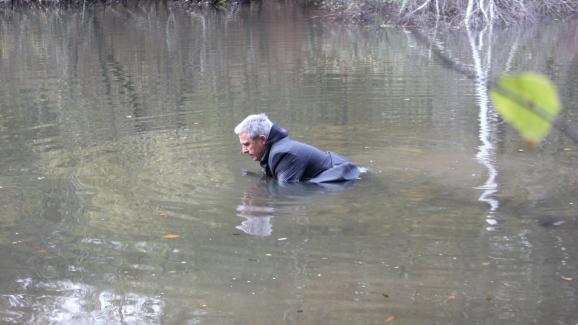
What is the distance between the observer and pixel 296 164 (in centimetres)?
785

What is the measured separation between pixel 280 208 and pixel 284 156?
27.4 inches

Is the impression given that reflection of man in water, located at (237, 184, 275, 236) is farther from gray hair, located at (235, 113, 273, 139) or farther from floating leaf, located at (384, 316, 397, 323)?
floating leaf, located at (384, 316, 397, 323)

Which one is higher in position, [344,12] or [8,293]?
[344,12]

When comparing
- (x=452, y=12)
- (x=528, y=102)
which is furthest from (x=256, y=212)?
(x=452, y=12)

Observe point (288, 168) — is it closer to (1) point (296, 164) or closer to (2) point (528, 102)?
(1) point (296, 164)

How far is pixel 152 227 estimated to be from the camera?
6699 mm

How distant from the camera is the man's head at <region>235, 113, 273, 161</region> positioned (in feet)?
25.2

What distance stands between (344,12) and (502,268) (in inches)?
1000

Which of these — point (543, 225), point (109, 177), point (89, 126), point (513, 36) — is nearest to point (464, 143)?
point (543, 225)

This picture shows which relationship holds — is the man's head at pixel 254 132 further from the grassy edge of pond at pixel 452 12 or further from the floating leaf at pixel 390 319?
the grassy edge of pond at pixel 452 12

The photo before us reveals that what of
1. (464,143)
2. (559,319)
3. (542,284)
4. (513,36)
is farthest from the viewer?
(513,36)

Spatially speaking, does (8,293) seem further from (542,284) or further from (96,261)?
(542,284)

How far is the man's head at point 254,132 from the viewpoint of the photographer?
7.68 metres

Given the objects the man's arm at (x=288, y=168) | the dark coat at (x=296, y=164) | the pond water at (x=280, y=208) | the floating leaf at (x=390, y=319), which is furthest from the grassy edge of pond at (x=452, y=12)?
the floating leaf at (x=390, y=319)
